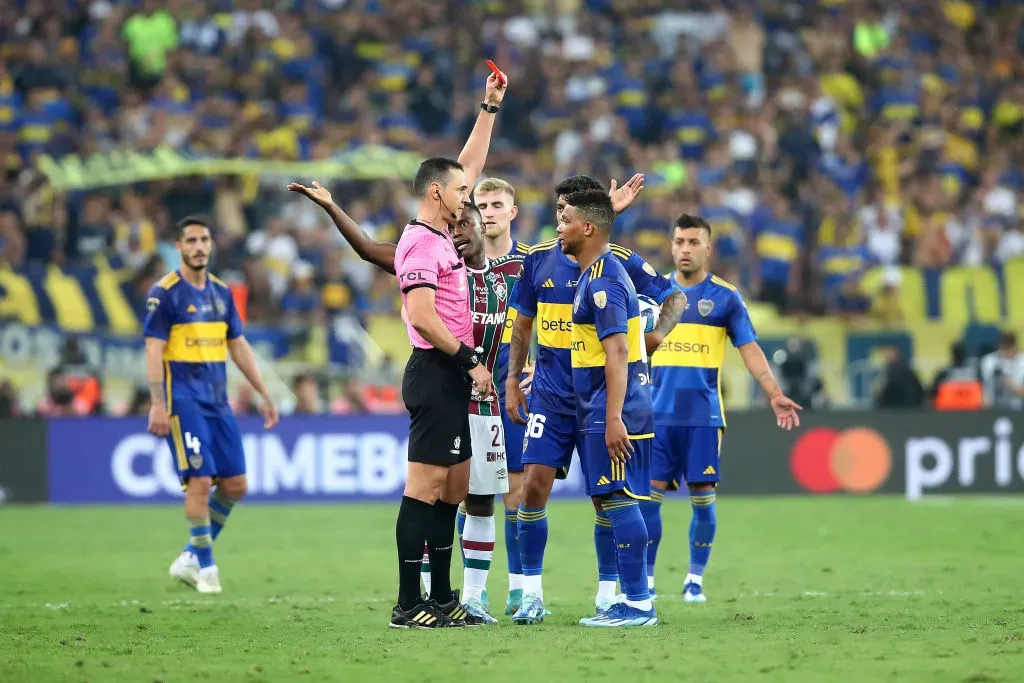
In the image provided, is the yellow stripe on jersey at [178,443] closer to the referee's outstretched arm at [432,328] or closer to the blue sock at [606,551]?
the referee's outstretched arm at [432,328]

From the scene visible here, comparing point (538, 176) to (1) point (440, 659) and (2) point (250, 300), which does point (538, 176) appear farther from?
(1) point (440, 659)

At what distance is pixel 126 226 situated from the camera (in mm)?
22578

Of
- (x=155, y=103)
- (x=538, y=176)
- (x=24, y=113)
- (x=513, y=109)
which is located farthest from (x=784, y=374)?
(x=24, y=113)

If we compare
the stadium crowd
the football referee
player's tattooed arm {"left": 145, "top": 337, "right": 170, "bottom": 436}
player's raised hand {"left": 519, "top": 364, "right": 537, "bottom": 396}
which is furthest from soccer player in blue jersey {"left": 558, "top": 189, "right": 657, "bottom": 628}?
the stadium crowd

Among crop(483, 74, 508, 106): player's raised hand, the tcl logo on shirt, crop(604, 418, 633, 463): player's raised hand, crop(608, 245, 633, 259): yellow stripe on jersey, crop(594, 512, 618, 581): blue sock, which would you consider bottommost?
crop(594, 512, 618, 581): blue sock

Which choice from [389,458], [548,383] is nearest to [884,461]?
[389,458]

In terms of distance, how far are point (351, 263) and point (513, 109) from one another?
18.4 feet

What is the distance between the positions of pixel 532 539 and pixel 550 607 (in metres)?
1.12

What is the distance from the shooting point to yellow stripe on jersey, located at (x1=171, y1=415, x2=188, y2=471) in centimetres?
1166

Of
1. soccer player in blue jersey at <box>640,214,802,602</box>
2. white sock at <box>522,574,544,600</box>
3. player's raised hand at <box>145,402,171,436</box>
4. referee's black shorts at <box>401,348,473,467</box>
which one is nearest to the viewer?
referee's black shorts at <box>401,348,473,467</box>

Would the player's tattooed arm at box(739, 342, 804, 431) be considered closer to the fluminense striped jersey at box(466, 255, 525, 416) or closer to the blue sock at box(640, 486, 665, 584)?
the blue sock at box(640, 486, 665, 584)

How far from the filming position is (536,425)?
9.02 m

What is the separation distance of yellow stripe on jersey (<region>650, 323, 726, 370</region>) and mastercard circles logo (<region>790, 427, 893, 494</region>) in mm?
9084

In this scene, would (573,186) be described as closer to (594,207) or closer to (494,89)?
(594,207)
